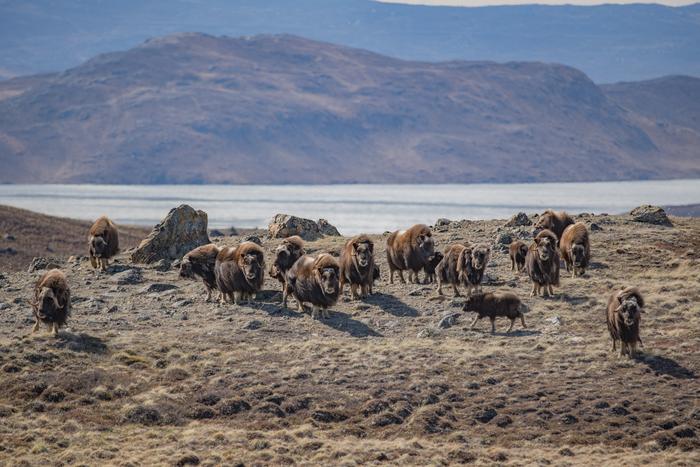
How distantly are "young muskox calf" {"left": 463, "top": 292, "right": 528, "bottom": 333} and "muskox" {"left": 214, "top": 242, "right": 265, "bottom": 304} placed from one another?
17.2ft

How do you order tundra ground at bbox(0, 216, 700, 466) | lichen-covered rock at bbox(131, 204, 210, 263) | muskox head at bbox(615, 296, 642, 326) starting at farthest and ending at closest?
lichen-covered rock at bbox(131, 204, 210, 263) < muskox head at bbox(615, 296, 642, 326) < tundra ground at bbox(0, 216, 700, 466)

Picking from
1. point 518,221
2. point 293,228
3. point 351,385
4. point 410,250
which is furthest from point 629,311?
point 293,228

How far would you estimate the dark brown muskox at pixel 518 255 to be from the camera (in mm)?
29297

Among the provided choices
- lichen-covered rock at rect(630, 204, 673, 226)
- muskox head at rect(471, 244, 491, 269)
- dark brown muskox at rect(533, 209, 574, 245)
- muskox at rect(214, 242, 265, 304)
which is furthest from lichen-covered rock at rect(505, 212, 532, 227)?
muskox at rect(214, 242, 265, 304)

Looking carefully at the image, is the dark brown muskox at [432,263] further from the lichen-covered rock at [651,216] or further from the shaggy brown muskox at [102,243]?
the lichen-covered rock at [651,216]

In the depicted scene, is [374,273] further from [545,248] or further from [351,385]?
[351,385]

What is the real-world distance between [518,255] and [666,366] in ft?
29.0

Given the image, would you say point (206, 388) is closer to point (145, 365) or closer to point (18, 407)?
point (145, 365)

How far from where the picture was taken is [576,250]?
28.5 meters

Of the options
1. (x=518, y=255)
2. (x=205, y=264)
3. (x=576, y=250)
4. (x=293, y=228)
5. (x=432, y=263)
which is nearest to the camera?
(x=205, y=264)

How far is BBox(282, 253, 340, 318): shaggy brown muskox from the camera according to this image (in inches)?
955

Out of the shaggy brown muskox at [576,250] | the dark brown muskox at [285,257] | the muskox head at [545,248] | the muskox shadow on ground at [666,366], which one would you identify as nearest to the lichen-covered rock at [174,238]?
the dark brown muskox at [285,257]

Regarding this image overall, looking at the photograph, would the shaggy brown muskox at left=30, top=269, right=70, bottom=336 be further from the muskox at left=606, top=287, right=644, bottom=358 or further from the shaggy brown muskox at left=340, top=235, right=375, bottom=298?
the muskox at left=606, top=287, right=644, bottom=358

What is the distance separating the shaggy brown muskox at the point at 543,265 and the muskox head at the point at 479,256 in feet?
4.43
